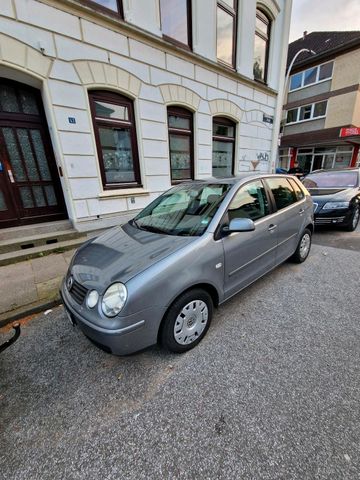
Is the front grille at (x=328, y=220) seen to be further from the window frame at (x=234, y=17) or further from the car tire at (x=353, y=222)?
the window frame at (x=234, y=17)

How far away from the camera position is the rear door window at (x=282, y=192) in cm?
307

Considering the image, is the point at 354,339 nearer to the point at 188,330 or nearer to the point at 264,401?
the point at 264,401

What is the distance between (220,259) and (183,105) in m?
5.51

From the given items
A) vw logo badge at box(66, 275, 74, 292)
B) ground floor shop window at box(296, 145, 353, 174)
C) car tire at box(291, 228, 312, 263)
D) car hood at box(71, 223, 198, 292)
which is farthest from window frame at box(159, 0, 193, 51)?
ground floor shop window at box(296, 145, 353, 174)

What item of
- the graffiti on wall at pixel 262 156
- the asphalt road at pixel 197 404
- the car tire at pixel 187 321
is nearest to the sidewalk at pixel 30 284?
the asphalt road at pixel 197 404

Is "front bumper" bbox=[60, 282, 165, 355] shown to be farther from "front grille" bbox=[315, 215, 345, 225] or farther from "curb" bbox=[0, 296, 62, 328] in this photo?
"front grille" bbox=[315, 215, 345, 225]

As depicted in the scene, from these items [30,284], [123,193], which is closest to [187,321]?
[30,284]

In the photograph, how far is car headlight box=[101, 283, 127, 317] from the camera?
170 centimetres

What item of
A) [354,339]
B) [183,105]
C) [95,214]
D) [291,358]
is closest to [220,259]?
[291,358]

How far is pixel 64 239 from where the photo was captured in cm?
477

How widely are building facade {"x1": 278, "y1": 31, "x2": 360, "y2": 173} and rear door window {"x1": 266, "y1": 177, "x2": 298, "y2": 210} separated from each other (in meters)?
16.3

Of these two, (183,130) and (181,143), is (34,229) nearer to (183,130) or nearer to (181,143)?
(181,143)

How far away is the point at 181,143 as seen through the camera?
650 cm

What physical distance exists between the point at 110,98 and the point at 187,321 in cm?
517
